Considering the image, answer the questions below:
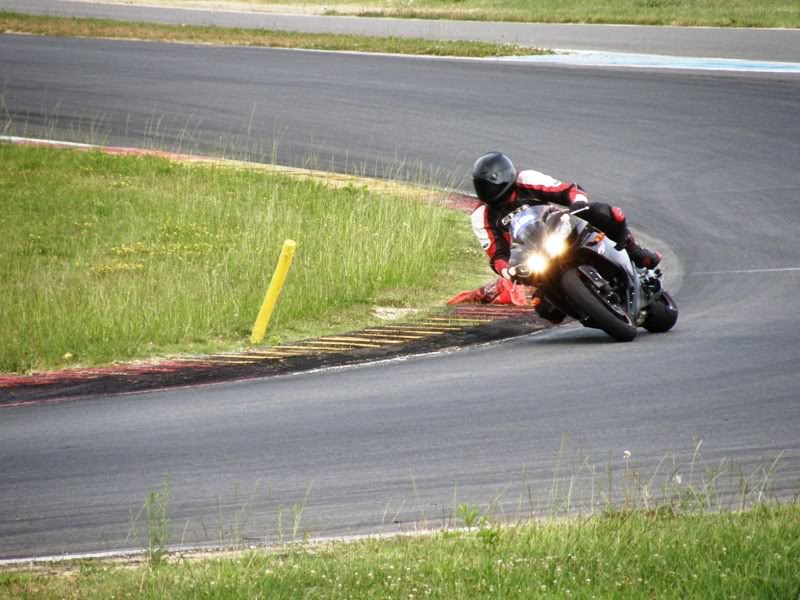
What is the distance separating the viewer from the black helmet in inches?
412

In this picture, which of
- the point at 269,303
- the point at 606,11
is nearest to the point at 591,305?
the point at 269,303

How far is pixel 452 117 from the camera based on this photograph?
22.4m

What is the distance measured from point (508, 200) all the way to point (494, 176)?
0.28 m

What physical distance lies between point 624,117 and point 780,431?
566 inches

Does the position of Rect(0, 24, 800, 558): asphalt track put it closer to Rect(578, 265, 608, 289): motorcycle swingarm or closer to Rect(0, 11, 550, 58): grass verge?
Rect(578, 265, 608, 289): motorcycle swingarm

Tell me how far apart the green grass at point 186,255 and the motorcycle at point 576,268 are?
2527 mm

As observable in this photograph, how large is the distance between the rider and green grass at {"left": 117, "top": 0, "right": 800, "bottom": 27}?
23.0 m

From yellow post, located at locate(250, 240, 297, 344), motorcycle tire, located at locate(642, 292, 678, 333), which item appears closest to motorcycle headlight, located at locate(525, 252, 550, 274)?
motorcycle tire, located at locate(642, 292, 678, 333)

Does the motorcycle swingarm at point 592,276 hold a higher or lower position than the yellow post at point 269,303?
higher

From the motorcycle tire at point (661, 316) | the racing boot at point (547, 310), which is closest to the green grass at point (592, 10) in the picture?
the motorcycle tire at point (661, 316)

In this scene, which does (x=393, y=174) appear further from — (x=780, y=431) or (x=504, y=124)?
(x=780, y=431)

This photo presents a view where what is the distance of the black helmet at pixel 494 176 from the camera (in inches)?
412

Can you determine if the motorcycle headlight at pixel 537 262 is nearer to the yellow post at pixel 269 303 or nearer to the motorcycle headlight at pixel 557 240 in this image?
the motorcycle headlight at pixel 557 240

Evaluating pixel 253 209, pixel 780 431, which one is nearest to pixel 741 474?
pixel 780 431
